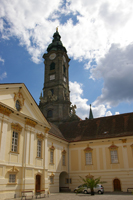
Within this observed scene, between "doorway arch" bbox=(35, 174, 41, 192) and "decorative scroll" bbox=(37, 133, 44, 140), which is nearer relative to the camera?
"doorway arch" bbox=(35, 174, 41, 192)

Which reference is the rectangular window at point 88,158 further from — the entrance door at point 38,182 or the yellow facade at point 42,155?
the entrance door at point 38,182

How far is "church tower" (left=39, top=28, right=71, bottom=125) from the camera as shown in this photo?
45625mm

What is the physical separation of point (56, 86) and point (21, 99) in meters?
30.9

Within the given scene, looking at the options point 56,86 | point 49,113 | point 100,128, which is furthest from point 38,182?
point 56,86

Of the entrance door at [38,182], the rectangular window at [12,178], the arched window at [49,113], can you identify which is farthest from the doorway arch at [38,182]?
the arched window at [49,113]

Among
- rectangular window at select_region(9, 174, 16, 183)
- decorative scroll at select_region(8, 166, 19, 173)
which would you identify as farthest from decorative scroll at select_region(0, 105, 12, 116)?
rectangular window at select_region(9, 174, 16, 183)

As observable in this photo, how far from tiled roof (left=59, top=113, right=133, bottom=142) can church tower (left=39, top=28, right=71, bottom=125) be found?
13526 millimetres

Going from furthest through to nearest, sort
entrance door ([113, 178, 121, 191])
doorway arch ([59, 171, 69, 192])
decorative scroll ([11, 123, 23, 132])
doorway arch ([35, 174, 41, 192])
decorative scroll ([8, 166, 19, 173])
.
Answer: doorway arch ([59, 171, 69, 192])
entrance door ([113, 178, 121, 191])
doorway arch ([35, 174, 41, 192])
decorative scroll ([11, 123, 23, 132])
decorative scroll ([8, 166, 19, 173])

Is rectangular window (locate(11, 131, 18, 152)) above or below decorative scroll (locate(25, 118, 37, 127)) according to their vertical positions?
below

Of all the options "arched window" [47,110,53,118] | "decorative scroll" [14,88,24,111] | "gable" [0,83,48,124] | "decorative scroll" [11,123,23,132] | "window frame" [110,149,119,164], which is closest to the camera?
"gable" [0,83,48,124]

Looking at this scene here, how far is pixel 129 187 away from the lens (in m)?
22.1

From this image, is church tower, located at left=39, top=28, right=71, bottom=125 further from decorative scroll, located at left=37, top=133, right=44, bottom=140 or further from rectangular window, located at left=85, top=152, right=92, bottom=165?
decorative scroll, located at left=37, top=133, right=44, bottom=140

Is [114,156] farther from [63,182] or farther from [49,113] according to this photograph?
[49,113]

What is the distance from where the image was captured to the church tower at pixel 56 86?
150 feet
